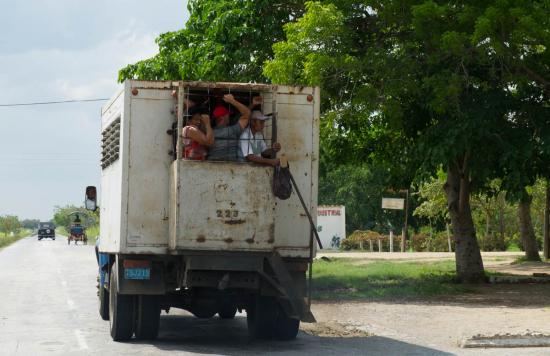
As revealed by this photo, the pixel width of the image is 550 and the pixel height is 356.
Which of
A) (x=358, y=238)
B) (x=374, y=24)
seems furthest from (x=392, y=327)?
(x=358, y=238)

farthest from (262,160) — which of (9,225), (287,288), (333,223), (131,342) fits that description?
(9,225)

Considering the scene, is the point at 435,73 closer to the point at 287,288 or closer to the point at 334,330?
the point at 334,330

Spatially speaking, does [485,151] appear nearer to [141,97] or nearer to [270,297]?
[270,297]

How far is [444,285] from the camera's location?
22250 mm

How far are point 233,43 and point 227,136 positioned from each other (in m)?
12.0

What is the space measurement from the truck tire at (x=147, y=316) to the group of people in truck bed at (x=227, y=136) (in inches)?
81.0

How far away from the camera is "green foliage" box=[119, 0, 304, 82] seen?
912 inches

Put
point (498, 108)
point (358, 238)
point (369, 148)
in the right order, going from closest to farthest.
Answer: point (498, 108), point (369, 148), point (358, 238)

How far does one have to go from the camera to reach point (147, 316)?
12.4 metres

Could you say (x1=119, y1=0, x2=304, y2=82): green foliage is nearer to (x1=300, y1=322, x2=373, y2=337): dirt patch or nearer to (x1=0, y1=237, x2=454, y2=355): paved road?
(x1=0, y1=237, x2=454, y2=355): paved road

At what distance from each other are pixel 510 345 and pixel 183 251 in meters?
4.35

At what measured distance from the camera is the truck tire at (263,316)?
12.7 meters

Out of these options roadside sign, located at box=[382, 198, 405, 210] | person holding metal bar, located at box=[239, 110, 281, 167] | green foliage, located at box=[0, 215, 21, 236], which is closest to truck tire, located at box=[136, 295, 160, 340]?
person holding metal bar, located at box=[239, 110, 281, 167]

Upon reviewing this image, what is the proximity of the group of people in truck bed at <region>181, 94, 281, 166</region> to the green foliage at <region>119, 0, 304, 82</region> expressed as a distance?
36.2 feet
